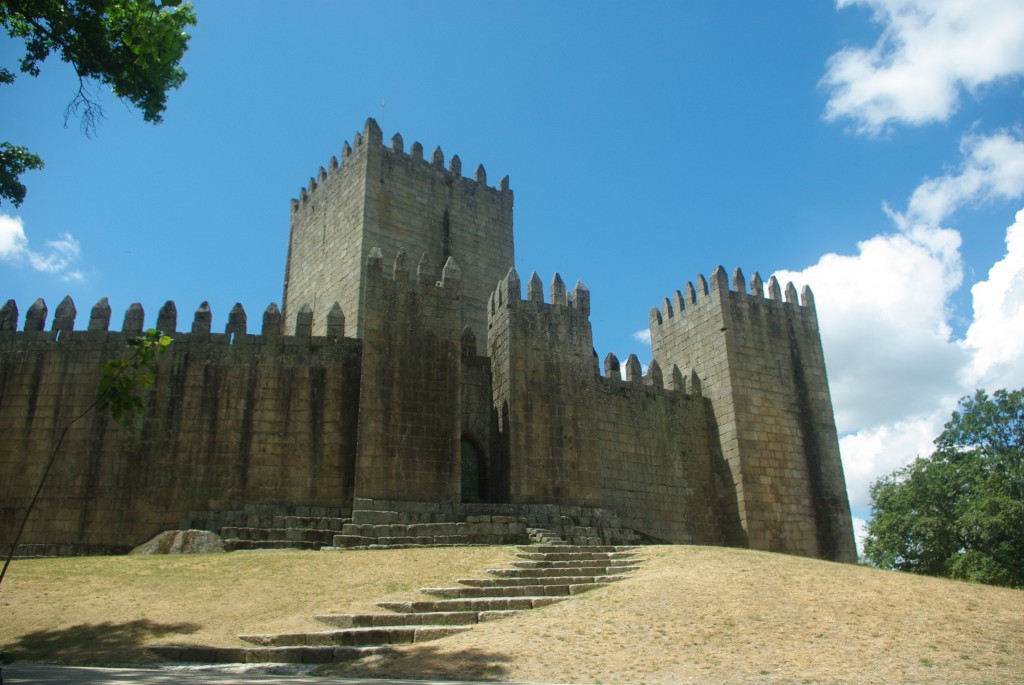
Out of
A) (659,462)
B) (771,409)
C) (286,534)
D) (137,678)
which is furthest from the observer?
(771,409)

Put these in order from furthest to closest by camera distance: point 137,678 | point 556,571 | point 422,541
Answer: point 422,541
point 556,571
point 137,678

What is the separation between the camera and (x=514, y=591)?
12.7 meters

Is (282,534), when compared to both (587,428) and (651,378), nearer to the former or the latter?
(587,428)

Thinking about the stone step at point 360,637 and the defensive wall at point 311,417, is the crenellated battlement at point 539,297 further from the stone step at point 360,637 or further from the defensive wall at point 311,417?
the stone step at point 360,637

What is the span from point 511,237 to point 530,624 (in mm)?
21479

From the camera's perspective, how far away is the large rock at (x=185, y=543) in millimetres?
15422

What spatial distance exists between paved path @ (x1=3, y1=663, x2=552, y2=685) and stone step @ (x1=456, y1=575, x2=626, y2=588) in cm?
435

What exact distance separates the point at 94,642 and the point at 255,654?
219cm

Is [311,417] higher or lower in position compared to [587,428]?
higher

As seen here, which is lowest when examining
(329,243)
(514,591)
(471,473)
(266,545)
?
(514,591)

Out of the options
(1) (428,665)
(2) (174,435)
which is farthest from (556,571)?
(2) (174,435)

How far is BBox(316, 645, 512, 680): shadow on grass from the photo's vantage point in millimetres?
8922

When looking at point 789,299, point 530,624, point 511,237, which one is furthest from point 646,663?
point 511,237

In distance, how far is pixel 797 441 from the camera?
23.3 m
